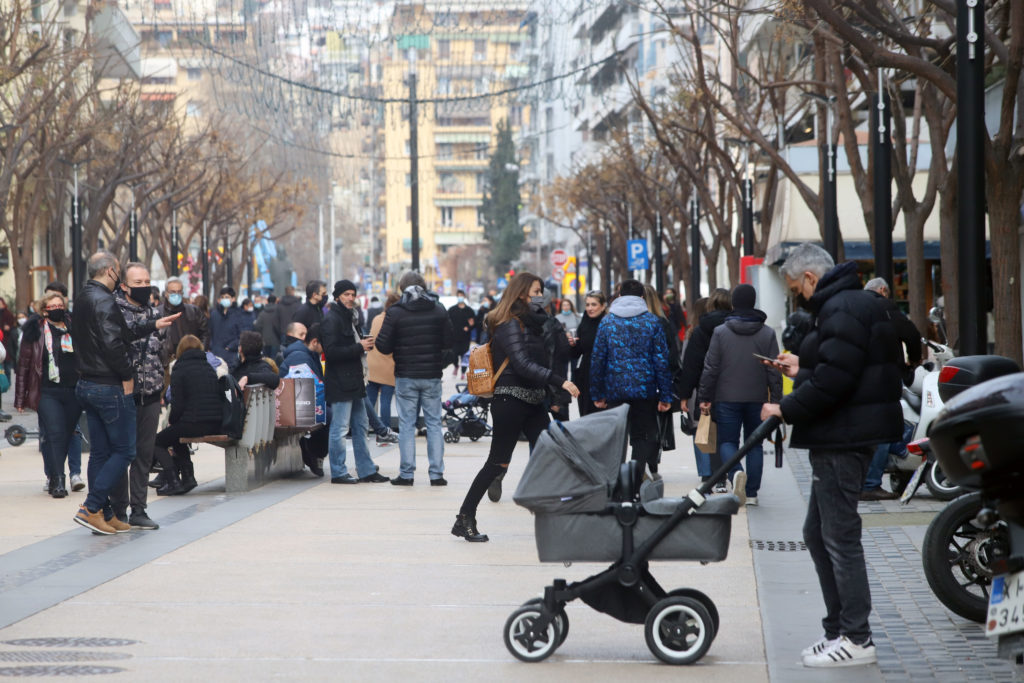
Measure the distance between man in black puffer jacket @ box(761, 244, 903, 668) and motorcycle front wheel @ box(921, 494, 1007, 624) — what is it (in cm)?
103

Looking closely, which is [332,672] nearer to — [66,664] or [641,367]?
[66,664]

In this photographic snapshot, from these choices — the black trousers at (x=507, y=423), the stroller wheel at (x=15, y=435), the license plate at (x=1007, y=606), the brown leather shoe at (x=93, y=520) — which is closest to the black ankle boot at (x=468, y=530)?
the black trousers at (x=507, y=423)

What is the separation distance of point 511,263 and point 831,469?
429 ft

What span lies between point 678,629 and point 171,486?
25.2ft

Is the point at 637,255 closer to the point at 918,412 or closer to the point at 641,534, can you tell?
the point at 918,412

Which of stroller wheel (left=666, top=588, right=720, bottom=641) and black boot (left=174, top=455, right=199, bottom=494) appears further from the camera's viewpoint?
black boot (left=174, top=455, right=199, bottom=494)

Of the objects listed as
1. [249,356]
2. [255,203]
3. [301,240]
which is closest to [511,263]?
[301,240]

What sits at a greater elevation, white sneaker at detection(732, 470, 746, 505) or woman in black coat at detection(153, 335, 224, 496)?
woman in black coat at detection(153, 335, 224, 496)

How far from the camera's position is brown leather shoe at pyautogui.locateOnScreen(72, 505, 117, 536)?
11.0 metres

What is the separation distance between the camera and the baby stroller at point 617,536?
688cm

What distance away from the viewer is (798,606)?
327 inches

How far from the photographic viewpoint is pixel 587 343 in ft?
46.6

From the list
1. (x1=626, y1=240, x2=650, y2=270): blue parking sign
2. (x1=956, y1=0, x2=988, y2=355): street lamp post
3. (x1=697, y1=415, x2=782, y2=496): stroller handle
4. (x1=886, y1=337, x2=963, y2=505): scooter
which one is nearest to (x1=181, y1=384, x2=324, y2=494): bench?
(x1=886, y1=337, x2=963, y2=505): scooter

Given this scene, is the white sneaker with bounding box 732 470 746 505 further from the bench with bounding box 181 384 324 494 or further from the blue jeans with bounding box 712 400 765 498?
the bench with bounding box 181 384 324 494
